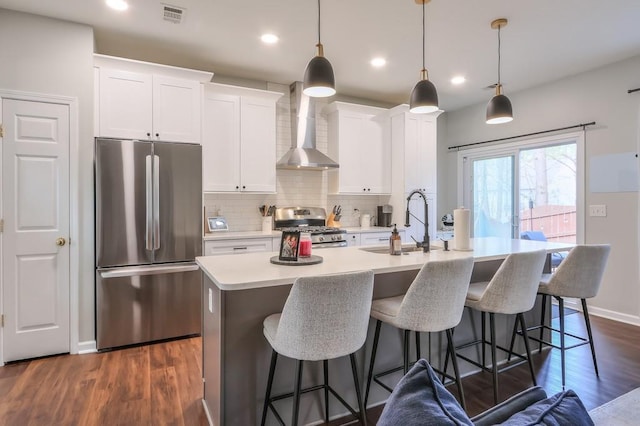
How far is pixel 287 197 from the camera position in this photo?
479 centimetres

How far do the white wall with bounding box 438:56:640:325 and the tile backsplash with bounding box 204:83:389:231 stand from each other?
7.82ft

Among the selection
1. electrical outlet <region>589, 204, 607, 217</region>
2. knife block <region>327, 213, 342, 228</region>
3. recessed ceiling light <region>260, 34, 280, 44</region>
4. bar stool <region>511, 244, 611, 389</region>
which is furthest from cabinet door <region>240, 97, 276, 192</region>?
electrical outlet <region>589, 204, 607, 217</region>

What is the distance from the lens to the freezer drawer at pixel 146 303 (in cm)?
317

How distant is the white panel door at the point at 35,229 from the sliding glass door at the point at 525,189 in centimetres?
515

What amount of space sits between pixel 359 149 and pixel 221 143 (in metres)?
1.82

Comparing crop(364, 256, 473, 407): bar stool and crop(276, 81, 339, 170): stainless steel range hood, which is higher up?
crop(276, 81, 339, 170): stainless steel range hood

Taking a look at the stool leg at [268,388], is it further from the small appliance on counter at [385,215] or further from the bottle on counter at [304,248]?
the small appliance on counter at [385,215]

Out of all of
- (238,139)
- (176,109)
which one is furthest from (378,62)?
(176,109)

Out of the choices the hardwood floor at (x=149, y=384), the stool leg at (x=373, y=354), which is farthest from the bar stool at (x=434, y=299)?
the hardwood floor at (x=149, y=384)

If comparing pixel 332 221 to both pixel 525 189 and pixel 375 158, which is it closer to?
pixel 375 158

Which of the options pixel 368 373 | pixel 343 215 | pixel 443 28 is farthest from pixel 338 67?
pixel 368 373

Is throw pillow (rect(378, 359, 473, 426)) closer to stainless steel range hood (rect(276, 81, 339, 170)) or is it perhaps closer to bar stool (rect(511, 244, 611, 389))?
bar stool (rect(511, 244, 611, 389))

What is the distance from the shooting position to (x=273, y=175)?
4.35m

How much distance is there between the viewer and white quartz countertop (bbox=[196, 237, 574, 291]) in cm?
174
